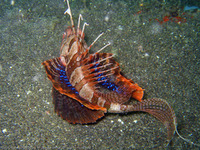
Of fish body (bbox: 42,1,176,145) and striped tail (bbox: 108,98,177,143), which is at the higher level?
fish body (bbox: 42,1,176,145)

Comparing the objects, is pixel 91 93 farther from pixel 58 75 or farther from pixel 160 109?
pixel 160 109

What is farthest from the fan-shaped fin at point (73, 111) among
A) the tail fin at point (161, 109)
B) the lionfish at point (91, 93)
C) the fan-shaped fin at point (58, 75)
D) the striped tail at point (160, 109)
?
the tail fin at point (161, 109)

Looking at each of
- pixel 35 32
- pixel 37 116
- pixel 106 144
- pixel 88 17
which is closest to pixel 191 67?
pixel 106 144

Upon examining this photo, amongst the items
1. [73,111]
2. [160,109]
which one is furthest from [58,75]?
[160,109]

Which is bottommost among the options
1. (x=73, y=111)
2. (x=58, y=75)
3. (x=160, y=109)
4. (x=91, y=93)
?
(x=160, y=109)

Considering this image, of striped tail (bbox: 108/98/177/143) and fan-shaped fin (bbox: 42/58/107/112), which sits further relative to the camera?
fan-shaped fin (bbox: 42/58/107/112)

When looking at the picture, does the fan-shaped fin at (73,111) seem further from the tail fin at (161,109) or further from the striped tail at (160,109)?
the tail fin at (161,109)

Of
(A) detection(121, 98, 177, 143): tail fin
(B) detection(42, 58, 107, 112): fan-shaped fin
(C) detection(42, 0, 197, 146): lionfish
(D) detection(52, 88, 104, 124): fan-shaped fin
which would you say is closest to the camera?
(A) detection(121, 98, 177, 143): tail fin

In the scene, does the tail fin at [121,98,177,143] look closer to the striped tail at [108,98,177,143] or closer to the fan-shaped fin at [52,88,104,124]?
the striped tail at [108,98,177,143]

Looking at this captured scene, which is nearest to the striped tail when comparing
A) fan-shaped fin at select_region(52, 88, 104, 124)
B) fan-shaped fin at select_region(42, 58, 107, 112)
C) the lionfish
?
the lionfish
